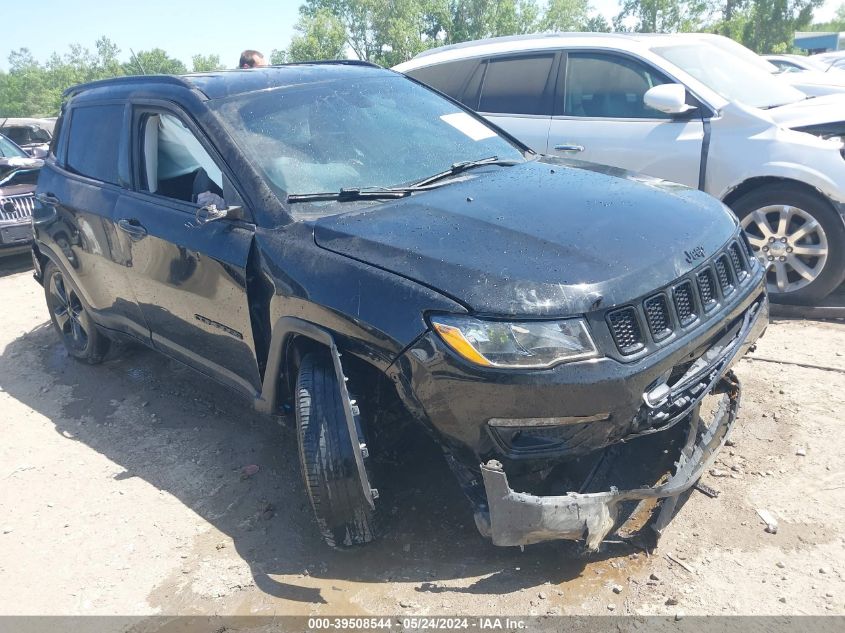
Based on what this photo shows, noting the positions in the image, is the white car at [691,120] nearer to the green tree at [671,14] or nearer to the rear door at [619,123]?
the rear door at [619,123]

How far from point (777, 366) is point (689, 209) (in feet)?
5.38

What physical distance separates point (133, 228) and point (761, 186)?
158 inches

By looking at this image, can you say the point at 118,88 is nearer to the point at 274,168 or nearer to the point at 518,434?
the point at 274,168

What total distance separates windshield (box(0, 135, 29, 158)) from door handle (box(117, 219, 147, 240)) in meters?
6.11

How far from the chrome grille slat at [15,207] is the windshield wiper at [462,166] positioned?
21.1ft

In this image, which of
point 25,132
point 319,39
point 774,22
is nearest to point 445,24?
point 319,39

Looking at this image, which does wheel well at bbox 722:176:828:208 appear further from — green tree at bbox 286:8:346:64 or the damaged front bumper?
green tree at bbox 286:8:346:64

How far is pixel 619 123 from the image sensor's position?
5242mm

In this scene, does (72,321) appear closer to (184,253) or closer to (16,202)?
(184,253)

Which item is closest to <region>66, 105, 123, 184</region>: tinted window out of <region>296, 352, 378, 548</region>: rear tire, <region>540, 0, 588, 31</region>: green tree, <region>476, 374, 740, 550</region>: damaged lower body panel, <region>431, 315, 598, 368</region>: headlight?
<region>296, 352, 378, 548</region>: rear tire

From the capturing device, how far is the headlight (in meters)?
2.26

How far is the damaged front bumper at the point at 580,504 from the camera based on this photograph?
2275 millimetres

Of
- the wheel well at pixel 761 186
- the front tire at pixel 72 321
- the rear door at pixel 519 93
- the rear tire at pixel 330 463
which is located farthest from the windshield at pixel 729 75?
the front tire at pixel 72 321

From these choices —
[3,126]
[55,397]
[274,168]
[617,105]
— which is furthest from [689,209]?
[3,126]
